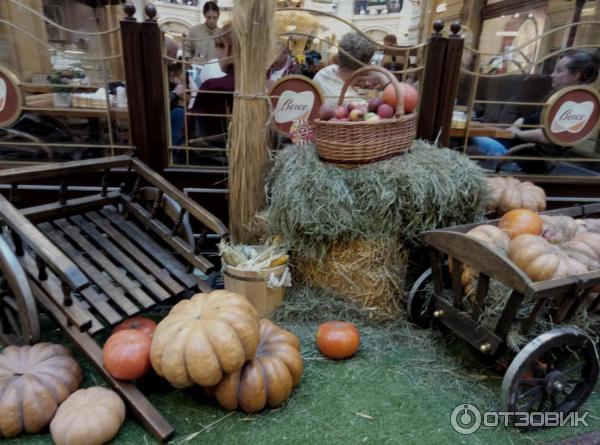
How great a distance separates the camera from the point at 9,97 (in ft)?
9.65

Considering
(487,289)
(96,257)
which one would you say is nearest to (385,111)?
(487,289)

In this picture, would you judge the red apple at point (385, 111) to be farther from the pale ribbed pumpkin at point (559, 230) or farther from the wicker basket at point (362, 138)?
the pale ribbed pumpkin at point (559, 230)

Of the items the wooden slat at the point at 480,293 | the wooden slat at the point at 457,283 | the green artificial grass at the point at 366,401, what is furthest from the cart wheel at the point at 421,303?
the wooden slat at the point at 480,293

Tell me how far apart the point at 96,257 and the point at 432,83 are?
104 inches

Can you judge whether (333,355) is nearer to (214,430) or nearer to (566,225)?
(214,430)

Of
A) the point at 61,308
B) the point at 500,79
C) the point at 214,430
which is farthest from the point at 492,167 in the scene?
the point at 61,308

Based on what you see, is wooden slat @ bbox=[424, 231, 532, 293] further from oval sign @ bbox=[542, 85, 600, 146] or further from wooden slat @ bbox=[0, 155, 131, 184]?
wooden slat @ bbox=[0, 155, 131, 184]

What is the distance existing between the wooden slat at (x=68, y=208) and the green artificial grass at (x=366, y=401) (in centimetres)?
70

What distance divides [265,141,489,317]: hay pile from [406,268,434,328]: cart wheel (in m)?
0.11

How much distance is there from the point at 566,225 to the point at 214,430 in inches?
82.2

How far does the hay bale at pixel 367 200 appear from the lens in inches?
95.0

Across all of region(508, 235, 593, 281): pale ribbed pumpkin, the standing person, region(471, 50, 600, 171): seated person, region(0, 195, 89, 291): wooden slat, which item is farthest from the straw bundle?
region(471, 50, 600, 171): seated person

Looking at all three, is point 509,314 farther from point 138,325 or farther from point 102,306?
point 102,306

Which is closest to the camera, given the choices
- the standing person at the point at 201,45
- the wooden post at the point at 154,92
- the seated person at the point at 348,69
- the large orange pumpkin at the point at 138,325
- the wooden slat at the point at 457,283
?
the wooden slat at the point at 457,283
